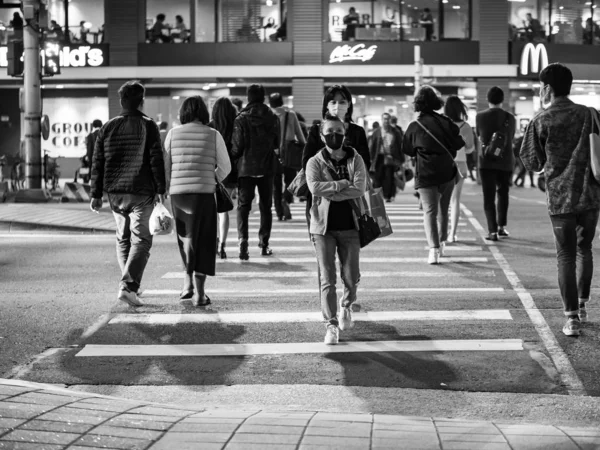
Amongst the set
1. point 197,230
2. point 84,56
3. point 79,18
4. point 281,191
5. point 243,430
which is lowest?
point 243,430

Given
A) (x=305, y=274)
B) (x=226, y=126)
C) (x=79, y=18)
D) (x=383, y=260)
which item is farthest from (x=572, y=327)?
(x=79, y=18)

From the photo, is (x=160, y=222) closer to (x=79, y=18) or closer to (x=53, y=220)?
(x=53, y=220)

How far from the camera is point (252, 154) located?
12891mm

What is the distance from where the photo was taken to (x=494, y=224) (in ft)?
49.0

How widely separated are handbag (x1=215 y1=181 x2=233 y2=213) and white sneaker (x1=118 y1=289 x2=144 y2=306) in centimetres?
120

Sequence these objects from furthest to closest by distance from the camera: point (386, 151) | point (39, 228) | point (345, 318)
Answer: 1. point (386, 151)
2. point (39, 228)
3. point (345, 318)

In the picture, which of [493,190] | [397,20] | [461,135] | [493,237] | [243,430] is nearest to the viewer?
[243,430]

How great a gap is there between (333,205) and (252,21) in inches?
1338

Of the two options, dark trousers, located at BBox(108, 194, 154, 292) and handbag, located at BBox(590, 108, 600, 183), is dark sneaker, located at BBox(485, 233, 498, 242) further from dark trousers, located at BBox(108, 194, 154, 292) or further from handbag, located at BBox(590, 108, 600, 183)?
handbag, located at BBox(590, 108, 600, 183)

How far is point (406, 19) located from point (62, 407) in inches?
1459

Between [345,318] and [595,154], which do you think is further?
[345,318]

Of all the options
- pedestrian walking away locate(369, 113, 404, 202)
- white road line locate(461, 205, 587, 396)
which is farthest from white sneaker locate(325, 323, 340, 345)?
pedestrian walking away locate(369, 113, 404, 202)

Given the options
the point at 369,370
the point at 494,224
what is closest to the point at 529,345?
the point at 369,370

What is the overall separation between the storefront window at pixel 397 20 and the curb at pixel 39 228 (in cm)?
2463
